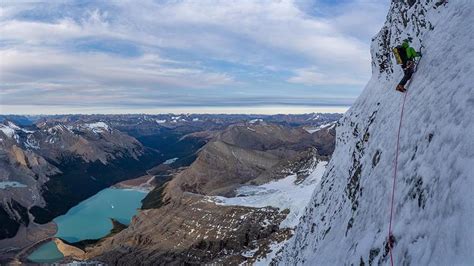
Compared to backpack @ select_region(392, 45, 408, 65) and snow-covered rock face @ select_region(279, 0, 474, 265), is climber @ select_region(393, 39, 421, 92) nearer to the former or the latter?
backpack @ select_region(392, 45, 408, 65)

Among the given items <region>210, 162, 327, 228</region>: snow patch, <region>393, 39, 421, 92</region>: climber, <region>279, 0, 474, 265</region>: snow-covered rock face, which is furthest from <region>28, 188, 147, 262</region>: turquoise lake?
<region>393, 39, 421, 92</region>: climber

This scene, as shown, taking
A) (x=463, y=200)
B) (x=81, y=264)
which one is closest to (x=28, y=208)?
(x=81, y=264)

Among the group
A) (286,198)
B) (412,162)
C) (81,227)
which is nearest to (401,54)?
(412,162)

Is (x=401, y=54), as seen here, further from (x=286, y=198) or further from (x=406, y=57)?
(x=286, y=198)

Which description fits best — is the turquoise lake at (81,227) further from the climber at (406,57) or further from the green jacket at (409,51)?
the green jacket at (409,51)

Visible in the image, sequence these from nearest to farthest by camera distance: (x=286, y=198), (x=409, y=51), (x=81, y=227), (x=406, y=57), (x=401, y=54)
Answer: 1. (x=409, y=51)
2. (x=401, y=54)
3. (x=406, y=57)
4. (x=286, y=198)
5. (x=81, y=227)
